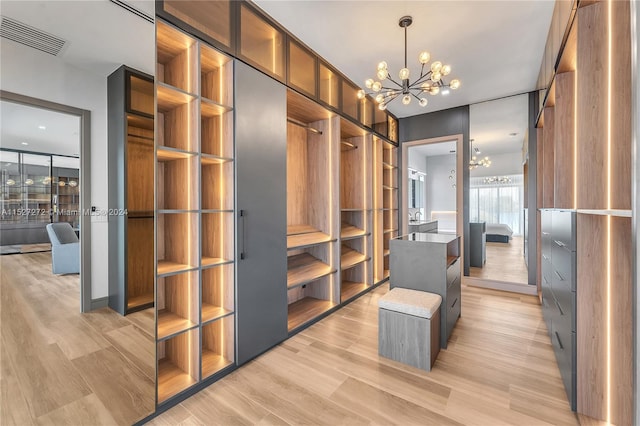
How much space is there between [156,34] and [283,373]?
2.60m

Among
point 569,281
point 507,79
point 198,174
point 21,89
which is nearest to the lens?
point 21,89

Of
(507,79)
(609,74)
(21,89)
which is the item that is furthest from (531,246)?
(21,89)

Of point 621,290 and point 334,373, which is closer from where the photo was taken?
point 621,290

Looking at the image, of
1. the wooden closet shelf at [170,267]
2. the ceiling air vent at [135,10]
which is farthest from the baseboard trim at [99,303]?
the ceiling air vent at [135,10]

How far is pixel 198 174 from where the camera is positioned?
198 centimetres

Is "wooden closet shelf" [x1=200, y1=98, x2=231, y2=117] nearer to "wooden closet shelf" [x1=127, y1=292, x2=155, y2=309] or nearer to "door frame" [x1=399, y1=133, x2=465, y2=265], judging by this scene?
"wooden closet shelf" [x1=127, y1=292, x2=155, y2=309]

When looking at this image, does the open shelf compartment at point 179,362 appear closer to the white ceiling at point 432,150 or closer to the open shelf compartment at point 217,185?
the open shelf compartment at point 217,185

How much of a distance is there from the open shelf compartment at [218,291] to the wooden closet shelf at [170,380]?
1.48ft

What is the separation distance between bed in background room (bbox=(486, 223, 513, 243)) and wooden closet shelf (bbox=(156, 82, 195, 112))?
5.74m

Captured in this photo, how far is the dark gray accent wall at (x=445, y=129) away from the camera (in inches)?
194

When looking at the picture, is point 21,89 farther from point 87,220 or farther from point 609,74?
point 609,74

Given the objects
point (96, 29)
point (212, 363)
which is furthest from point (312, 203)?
point (96, 29)

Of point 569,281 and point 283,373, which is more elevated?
point 569,281

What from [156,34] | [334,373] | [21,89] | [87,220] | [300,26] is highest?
→ [300,26]
